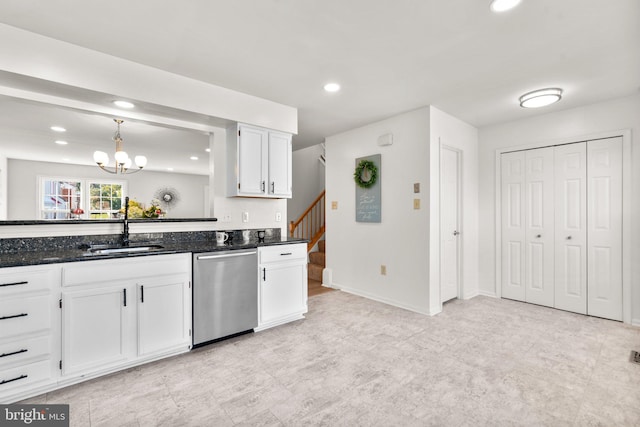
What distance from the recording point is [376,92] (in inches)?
126

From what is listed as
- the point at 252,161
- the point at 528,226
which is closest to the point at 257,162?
the point at 252,161

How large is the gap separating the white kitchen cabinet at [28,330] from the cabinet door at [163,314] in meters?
0.51

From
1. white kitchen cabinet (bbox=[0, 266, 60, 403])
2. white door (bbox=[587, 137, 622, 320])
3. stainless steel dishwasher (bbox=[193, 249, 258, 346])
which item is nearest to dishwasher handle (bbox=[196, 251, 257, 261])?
stainless steel dishwasher (bbox=[193, 249, 258, 346])

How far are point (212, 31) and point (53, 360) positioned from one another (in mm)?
2499

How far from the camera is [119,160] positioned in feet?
11.6

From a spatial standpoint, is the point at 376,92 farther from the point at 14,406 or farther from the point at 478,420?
the point at 14,406

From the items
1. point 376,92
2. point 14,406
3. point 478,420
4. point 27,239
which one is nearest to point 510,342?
point 478,420

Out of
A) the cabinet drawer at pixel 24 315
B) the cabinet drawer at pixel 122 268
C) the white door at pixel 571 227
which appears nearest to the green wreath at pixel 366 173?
the white door at pixel 571 227

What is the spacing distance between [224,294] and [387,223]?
229 centimetres

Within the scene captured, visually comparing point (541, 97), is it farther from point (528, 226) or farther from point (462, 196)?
point (528, 226)

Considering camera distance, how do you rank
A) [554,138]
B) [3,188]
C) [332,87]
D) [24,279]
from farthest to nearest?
[554,138], [332,87], [3,188], [24,279]

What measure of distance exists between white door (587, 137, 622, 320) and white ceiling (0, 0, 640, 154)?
2.12 feet

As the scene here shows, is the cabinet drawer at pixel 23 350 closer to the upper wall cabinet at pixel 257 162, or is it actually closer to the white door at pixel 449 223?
the upper wall cabinet at pixel 257 162

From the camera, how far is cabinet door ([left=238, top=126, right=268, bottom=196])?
319 centimetres
